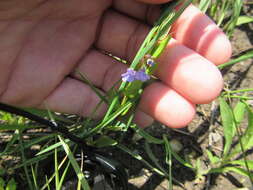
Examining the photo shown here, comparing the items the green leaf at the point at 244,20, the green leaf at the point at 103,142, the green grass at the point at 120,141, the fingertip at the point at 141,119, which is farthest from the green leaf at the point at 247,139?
the green leaf at the point at 244,20

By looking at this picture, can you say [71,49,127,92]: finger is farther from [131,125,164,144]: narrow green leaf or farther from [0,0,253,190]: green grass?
[131,125,164,144]: narrow green leaf

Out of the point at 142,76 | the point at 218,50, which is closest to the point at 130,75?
the point at 142,76

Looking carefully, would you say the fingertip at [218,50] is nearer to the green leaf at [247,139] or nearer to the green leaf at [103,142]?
the green leaf at [247,139]

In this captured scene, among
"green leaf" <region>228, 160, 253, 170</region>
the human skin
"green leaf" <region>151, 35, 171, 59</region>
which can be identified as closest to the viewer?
"green leaf" <region>151, 35, 171, 59</region>

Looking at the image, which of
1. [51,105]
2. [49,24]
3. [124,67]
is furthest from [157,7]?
[51,105]

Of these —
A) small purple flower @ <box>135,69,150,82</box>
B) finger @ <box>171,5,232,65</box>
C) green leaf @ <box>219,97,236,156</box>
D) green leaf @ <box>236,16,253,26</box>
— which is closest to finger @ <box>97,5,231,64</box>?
finger @ <box>171,5,232,65</box>

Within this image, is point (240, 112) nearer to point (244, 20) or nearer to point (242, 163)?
point (242, 163)
